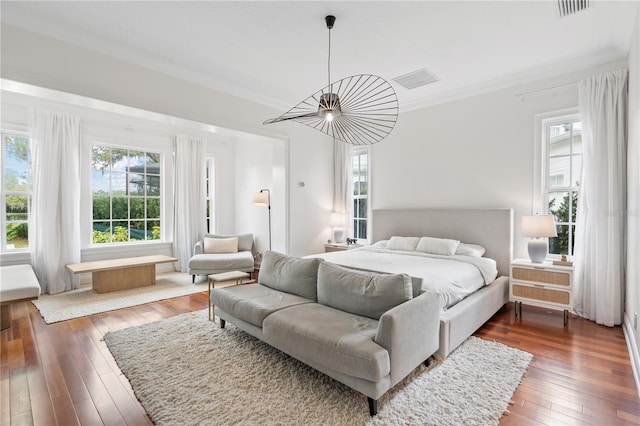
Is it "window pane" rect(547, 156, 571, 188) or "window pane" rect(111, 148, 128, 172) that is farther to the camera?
"window pane" rect(111, 148, 128, 172)

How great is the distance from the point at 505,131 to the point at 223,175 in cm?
519

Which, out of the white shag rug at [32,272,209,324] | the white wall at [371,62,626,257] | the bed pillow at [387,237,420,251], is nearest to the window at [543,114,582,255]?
the white wall at [371,62,626,257]

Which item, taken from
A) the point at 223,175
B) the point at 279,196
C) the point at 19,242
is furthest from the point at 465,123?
the point at 19,242

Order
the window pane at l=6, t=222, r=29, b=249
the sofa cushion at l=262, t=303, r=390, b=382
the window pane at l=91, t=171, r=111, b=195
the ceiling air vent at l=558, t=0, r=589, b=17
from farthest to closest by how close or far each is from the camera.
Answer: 1. the window pane at l=91, t=171, r=111, b=195
2. the window pane at l=6, t=222, r=29, b=249
3. the ceiling air vent at l=558, t=0, r=589, b=17
4. the sofa cushion at l=262, t=303, r=390, b=382

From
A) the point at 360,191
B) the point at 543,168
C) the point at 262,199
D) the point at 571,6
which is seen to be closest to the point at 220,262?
the point at 262,199

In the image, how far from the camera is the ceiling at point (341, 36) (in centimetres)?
267

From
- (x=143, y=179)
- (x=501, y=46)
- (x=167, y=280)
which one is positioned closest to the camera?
(x=501, y=46)

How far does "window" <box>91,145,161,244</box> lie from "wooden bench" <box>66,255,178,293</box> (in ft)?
2.29

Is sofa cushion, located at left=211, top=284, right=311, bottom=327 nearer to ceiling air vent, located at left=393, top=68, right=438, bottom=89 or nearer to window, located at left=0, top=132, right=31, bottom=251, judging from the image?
ceiling air vent, located at left=393, top=68, right=438, bottom=89

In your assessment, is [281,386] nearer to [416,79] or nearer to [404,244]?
[404,244]

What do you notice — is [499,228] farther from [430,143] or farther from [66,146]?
[66,146]

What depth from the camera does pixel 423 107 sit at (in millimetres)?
4883

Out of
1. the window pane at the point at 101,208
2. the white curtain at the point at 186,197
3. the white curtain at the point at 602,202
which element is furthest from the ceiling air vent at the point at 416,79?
the window pane at the point at 101,208

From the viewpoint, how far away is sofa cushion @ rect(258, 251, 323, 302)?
9.46 feet
